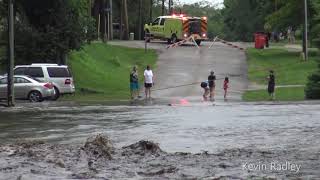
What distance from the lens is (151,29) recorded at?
68.4 meters

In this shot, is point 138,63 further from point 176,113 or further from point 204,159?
point 204,159

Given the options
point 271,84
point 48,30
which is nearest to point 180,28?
point 48,30

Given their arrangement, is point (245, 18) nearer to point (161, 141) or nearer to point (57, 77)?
point (57, 77)

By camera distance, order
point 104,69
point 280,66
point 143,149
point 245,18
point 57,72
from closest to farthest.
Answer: point 143,149 → point 57,72 → point 104,69 → point 280,66 → point 245,18

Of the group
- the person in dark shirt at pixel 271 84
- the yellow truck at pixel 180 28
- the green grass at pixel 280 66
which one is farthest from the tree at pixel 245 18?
the person in dark shirt at pixel 271 84

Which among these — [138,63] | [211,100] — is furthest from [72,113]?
[138,63]

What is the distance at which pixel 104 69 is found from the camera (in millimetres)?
48375

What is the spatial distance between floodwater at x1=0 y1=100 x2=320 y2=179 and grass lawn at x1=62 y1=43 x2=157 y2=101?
750 cm

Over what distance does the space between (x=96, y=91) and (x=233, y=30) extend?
8430 cm

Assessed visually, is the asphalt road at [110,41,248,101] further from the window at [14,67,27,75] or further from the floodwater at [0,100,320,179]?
the floodwater at [0,100,320,179]

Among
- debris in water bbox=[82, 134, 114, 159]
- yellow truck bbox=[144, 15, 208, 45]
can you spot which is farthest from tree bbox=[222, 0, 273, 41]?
debris in water bbox=[82, 134, 114, 159]

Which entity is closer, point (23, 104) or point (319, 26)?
point (23, 104)

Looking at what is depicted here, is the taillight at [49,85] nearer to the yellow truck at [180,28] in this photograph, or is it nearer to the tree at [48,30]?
the tree at [48,30]

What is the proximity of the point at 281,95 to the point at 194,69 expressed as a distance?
1434 cm
